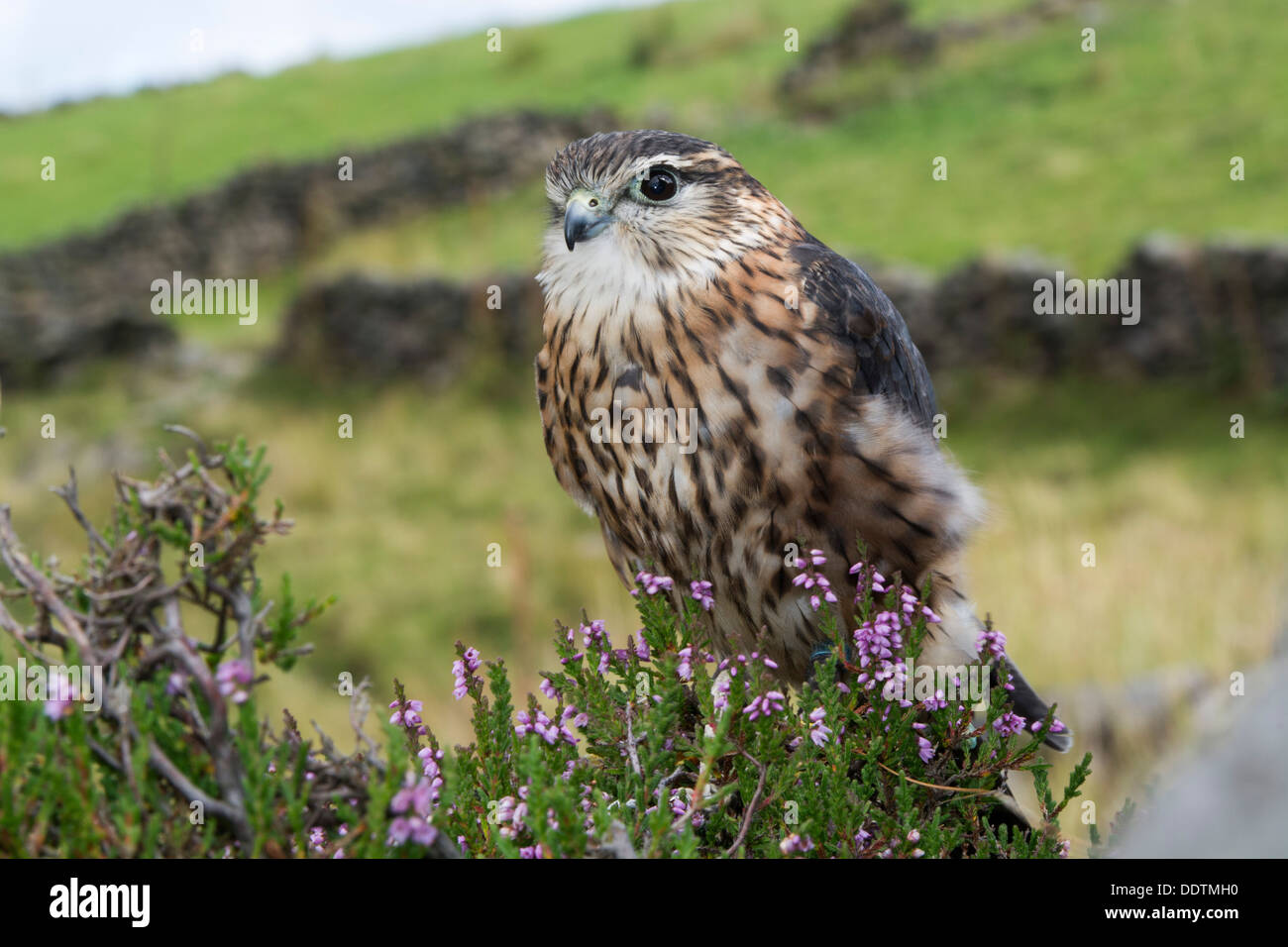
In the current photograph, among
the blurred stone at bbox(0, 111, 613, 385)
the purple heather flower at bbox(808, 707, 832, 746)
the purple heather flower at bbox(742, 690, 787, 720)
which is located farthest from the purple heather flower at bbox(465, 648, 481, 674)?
the blurred stone at bbox(0, 111, 613, 385)

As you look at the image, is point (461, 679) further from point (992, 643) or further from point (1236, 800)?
point (1236, 800)

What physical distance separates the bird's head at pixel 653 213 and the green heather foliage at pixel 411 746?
102 cm

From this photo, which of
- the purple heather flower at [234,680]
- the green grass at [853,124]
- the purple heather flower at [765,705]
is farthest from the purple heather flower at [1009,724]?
the green grass at [853,124]

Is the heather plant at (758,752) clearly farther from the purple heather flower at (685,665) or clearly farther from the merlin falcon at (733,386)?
the merlin falcon at (733,386)

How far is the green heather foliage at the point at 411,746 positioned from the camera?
1.58m

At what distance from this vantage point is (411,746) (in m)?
2.28

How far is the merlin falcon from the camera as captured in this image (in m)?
2.88

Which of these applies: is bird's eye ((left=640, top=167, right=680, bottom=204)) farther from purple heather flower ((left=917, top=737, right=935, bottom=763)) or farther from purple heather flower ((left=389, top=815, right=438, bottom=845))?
purple heather flower ((left=389, top=815, right=438, bottom=845))

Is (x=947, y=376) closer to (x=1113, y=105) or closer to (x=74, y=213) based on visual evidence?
(x=1113, y=105)

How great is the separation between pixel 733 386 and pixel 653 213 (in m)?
0.52

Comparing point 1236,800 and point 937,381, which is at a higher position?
point 937,381

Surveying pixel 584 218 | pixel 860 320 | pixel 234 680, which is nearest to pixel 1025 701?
pixel 860 320

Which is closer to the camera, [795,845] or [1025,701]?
[795,845]
